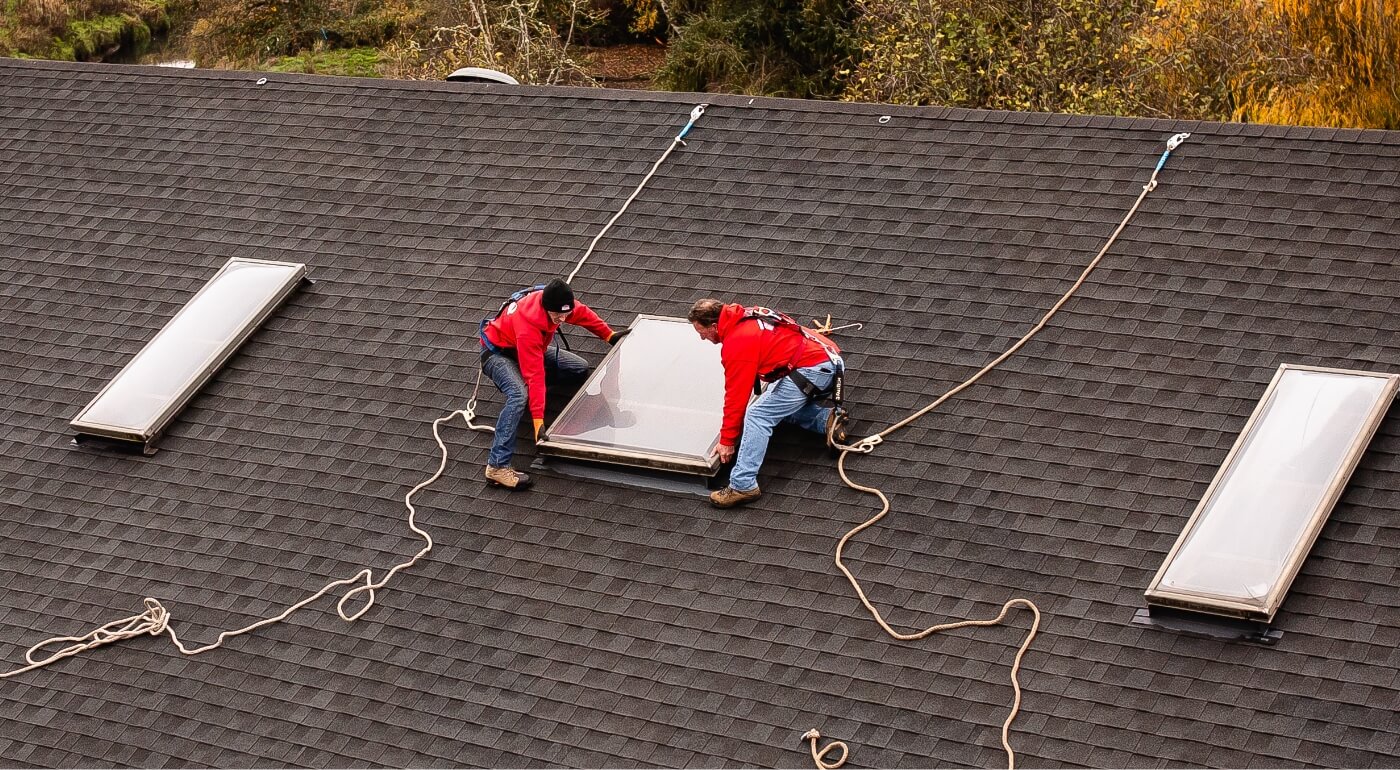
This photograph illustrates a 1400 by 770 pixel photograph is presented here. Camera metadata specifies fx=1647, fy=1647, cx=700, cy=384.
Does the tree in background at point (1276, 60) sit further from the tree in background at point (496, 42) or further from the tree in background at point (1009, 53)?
the tree in background at point (496, 42)

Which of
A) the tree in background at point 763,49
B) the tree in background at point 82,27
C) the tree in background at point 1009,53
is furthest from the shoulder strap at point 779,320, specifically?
the tree in background at point 82,27

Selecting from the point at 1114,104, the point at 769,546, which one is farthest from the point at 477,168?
the point at 1114,104

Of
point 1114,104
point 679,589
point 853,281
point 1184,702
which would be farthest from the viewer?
point 1114,104

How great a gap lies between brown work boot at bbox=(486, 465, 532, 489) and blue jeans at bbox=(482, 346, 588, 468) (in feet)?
0.12

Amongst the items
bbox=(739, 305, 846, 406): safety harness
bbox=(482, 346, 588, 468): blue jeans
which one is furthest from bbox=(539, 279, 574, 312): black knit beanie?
bbox=(739, 305, 846, 406): safety harness

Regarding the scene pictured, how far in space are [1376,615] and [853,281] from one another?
404cm

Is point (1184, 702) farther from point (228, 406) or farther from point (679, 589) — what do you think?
point (228, 406)

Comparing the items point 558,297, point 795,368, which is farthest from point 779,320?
point 558,297

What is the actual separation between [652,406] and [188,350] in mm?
3519

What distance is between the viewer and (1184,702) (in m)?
7.45

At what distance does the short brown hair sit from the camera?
9258 millimetres

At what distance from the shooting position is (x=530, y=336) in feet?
32.2

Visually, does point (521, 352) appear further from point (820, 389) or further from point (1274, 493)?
point (1274, 493)

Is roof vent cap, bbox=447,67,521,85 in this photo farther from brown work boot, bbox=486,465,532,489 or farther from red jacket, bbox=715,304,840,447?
red jacket, bbox=715,304,840,447
